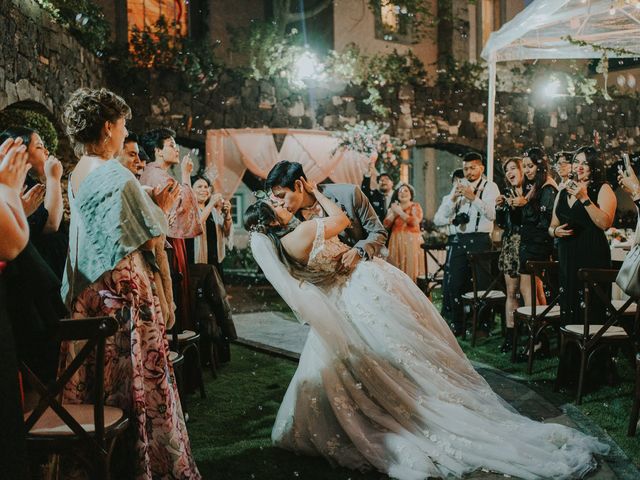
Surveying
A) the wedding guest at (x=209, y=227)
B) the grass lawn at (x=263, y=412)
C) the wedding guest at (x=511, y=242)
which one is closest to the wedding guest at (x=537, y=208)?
the wedding guest at (x=511, y=242)

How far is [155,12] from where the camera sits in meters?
10.6

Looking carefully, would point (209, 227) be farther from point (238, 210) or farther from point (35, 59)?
Result: point (238, 210)

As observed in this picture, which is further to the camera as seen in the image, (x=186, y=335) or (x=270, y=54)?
(x=270, y=54)

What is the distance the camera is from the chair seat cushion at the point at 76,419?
81.0 inches

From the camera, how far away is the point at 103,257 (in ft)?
7.61

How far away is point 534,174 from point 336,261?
262 cm

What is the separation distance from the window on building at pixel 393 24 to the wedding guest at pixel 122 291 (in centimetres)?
1026

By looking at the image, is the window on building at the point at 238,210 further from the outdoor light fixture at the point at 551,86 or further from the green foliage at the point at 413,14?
the outdoor light fixture at the point at 551,86

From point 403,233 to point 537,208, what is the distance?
2693 millimetres

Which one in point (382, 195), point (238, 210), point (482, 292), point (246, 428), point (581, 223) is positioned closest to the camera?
point (246, 428)

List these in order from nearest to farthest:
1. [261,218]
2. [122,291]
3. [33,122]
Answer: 1. [122,291]
2. [261,218]
3. [33,122]

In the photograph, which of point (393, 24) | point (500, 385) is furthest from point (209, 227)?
point (393, 24)

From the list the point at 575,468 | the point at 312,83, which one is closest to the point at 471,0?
the point at 312,83

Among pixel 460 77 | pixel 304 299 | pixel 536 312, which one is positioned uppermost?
pixel 460 77
